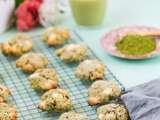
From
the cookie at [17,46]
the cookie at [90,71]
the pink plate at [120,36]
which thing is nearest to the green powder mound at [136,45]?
the pink plate at [120,36]

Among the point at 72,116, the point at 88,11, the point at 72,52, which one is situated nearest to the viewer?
the point at 72,116

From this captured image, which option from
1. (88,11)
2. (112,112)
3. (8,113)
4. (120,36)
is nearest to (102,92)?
(112,112)

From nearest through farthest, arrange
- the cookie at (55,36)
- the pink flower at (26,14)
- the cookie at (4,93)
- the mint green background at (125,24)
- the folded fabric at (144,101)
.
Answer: the folded fabric at (144,101), the cookie at (4,93), the mint green background at (125,24), the cookie at (55,36), the pink flower at (26,14)

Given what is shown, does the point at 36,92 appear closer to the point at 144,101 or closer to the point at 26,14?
the point at 144,101

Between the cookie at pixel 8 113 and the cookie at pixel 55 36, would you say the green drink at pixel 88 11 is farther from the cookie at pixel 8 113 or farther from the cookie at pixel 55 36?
the cookie at pixel 8 113

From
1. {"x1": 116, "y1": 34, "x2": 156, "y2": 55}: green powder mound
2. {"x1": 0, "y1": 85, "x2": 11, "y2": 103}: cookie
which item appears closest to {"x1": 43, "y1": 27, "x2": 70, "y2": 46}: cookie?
{"x1": 116, "y1": 34, "x2": 156, "y2": 55}: green powder mound
